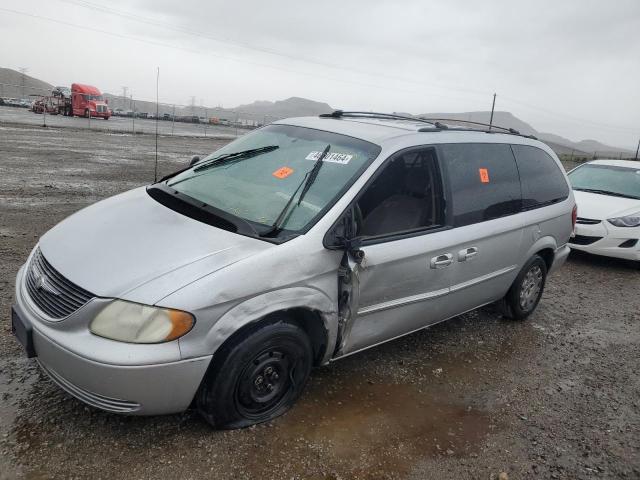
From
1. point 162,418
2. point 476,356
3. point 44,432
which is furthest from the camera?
point 476,356

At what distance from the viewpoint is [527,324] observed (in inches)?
196

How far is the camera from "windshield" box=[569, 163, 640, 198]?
8023 millimetres

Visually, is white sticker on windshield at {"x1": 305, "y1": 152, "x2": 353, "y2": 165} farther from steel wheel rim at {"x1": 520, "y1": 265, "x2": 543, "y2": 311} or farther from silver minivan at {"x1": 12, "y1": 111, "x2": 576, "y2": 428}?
steel wheel rim at {"x1": 520, "y1": 265, "x2": 543, "y2": 311}

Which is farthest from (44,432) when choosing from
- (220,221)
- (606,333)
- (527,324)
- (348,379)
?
(606,333)

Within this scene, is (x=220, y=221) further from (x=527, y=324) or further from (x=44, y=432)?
(x=527, y=324)

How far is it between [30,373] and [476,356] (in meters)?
3.37

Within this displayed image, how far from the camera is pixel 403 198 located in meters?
3.54

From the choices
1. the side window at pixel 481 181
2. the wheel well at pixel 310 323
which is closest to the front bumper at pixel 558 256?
the side window at pixel 481 181

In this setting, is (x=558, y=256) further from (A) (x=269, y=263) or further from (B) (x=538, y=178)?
(A) (x=269, y=263)

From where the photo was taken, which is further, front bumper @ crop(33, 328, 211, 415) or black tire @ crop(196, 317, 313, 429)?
black tire @ crop(196, 317, 313, 429)

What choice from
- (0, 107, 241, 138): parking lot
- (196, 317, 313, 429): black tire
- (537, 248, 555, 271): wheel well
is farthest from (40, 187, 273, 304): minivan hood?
(0, 107, 241, 138): parking lot

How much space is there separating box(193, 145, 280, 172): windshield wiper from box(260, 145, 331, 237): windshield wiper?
0.48 m

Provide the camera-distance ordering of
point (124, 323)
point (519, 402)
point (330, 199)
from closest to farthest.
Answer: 1. point (124, 323)
2. point (330, 199)
3. point (519, 402)

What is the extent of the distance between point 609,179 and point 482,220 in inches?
228
